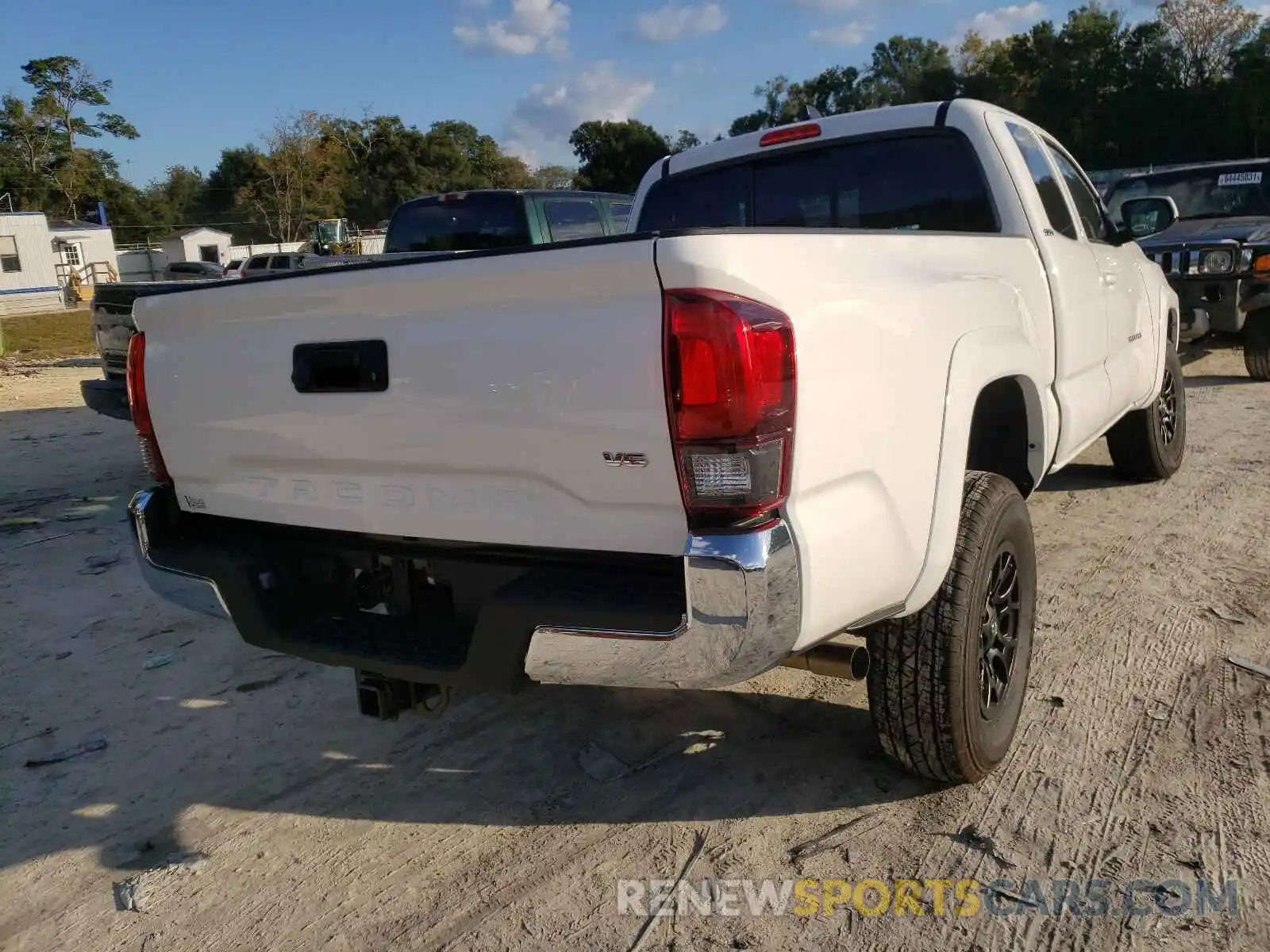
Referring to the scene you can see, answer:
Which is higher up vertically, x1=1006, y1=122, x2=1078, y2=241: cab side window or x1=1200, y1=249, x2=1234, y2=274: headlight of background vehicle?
x1=1006, y1=122, x2=1078, y2=241: cab side window

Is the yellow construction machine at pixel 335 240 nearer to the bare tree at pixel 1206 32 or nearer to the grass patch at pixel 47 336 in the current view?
the grass patch at pixel 47 336

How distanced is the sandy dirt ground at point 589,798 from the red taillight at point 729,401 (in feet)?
3.69

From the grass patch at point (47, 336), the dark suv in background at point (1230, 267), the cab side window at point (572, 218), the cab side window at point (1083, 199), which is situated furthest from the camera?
the grass patch at point (47, 336)

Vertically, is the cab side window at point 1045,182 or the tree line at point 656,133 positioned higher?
the tree line at point 656,133

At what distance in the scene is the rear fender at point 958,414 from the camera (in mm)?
2434

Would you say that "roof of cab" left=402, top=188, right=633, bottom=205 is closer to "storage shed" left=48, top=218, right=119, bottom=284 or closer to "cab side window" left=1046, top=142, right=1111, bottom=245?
"cab side window" left=1046, top=142, right=1111, bottom=245

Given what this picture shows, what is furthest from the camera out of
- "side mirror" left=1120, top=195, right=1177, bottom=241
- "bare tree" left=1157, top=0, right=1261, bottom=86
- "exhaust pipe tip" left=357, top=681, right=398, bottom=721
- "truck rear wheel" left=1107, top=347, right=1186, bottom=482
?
"bare tree" left=1157, top=0, right=1261, bottom=86

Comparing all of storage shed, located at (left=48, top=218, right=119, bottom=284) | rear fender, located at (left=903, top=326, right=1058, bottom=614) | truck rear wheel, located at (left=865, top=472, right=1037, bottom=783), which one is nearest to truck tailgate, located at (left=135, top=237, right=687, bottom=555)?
rear fender, located at (left=903, top=326, right=1058, bottom=614)

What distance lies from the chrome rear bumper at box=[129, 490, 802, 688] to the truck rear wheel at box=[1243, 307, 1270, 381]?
28.7 ft

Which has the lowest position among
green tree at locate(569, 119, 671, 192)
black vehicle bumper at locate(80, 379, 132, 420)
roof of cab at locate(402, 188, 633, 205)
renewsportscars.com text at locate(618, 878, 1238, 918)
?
renewsportscars.com text at locate(618, 878, 1238, 918)

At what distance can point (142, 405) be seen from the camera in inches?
113

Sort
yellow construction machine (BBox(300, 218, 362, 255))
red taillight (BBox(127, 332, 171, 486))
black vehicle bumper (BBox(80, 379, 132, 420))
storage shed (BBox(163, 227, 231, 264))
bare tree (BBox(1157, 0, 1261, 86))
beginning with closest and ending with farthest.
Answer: red taillight (BBox(127, 332, 171, 486))
black vehicle bumper (BBox(80, 379, 132, 420))
yellow construction machine (BBox(300, 218, 362, 255))
bare tree (BBox(1157, 0, 1261, 86))
storage shed (BBox(163, 227, 231, 264))

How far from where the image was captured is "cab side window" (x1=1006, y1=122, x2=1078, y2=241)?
12.6ft

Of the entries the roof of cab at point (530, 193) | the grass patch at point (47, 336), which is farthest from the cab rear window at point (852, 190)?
the grass patch at point (47, 336)
